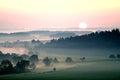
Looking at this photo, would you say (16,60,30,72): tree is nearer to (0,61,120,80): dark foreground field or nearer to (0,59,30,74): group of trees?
(0,59,30,74): group of trees

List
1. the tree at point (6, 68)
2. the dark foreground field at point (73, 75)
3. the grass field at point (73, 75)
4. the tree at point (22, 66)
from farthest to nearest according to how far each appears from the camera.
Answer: the tree at point (22, 66)
the tree at point (6, 68)
the grass field at point (73, 75)
the dark foreground field at point (73, 75)

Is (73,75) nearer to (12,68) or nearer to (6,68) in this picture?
(12,68)

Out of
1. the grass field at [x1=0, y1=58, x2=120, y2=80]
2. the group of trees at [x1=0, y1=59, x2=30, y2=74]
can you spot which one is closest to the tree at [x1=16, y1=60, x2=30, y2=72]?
the group of trees at [x1=0, y1=59, x2=30, y2=74]

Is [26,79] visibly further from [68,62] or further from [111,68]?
[68,62]

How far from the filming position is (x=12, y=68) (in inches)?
4564

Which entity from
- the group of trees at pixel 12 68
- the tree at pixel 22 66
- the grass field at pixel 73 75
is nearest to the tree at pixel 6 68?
the group of trees at pixel 12 68

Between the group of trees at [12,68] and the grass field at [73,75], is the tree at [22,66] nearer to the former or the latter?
the group of trees at [12,68]

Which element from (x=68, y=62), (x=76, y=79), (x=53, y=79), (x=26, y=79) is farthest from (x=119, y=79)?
(x=68, y=62)

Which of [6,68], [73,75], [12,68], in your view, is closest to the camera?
[73,75]

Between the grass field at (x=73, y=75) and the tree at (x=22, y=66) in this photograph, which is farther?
the tree at (x=22, y=66)

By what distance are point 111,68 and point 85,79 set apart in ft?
95.3

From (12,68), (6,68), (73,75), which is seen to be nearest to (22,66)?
(12,68)

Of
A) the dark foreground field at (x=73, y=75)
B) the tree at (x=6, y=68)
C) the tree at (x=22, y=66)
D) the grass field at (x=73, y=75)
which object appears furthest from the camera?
the tree at (x=22, y=66)

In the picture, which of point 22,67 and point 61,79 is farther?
point 22,67
